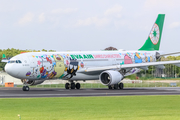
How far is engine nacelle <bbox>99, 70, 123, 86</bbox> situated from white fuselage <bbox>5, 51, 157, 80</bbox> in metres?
2.61

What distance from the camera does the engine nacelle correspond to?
48.2 m

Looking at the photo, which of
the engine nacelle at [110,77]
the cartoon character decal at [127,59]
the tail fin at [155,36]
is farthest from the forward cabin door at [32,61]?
the tail fin at [155,36]

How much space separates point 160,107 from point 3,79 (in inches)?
2494

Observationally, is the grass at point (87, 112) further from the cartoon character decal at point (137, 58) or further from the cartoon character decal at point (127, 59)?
the cartoon character decal at point (137, 58)

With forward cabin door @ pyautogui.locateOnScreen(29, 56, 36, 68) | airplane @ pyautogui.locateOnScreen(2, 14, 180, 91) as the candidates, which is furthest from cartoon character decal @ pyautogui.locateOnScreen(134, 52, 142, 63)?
forward cabin door @ pyautogui.locateOnScreen(29, 56, 36, 68)

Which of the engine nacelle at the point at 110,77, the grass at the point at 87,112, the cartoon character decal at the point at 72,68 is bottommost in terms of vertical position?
the grass at the point at 87,112

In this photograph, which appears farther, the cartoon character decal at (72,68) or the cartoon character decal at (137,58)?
the cartoon character decal at (137,58)

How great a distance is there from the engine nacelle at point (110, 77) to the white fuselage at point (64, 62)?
8.56ft

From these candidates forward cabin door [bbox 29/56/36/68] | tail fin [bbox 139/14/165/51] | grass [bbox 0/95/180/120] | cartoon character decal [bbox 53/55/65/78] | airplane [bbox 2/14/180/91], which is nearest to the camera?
grass [bbox 0/95/180/120]

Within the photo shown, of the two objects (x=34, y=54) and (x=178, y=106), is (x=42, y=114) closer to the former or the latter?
(x=178, y=106)

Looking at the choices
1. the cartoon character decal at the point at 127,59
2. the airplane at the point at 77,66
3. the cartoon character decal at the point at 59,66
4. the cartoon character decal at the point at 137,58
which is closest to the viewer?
the airplane at the point at 77,66

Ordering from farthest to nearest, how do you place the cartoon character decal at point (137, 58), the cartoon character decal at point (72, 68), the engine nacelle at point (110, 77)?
the cartoon character decal at point (137, 58)
the cartoon character decal at point (72, 68)
the engine nacelle at point (110, 77)

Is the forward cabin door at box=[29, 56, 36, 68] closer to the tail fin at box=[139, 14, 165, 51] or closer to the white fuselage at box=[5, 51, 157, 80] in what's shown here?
the white fuselage at box=[5, 51, 157, 80]

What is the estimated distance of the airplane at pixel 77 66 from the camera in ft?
149
